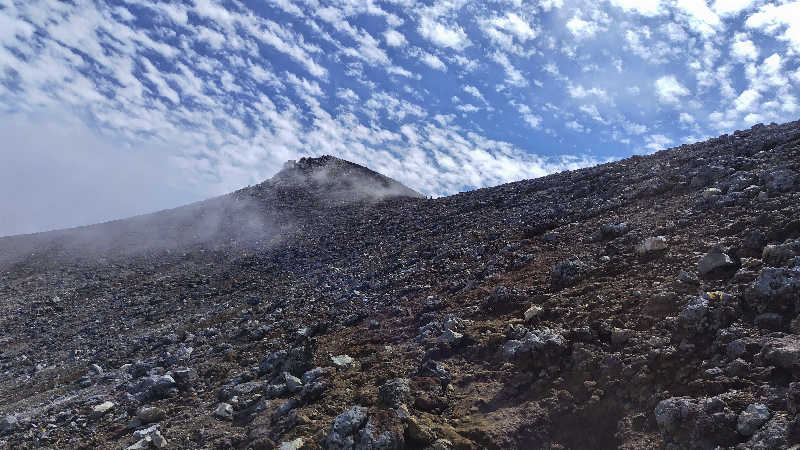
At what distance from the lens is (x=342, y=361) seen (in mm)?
10867

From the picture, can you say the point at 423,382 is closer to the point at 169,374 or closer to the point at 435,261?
the point at 169,374

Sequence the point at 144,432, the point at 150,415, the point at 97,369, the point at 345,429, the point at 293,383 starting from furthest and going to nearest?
the point at 97,369 → the point at 150,415 → the point at 293,383 → the point at 144,432 → the point at 345,429

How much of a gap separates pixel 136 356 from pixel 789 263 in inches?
667

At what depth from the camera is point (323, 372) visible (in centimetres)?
1064

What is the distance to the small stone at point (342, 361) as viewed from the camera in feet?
35.1

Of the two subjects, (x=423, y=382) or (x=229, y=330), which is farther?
(x=229, y=330)

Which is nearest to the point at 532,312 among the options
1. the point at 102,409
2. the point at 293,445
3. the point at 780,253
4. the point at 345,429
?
the point at 780,253

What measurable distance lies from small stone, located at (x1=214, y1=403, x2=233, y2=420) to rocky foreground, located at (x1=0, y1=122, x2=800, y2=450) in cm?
3

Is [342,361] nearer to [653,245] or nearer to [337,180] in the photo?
[653,245]

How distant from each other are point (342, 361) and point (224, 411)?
2.54 m

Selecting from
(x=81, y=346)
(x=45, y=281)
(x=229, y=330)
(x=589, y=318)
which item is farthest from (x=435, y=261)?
(x=45, y=281)

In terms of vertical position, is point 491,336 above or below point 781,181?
below

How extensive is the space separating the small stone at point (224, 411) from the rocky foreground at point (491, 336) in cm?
3

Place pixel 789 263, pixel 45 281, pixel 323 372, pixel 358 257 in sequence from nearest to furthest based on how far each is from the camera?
pixel 789 263
pixel 323 372
pixel 358 257
pixel 45 281
